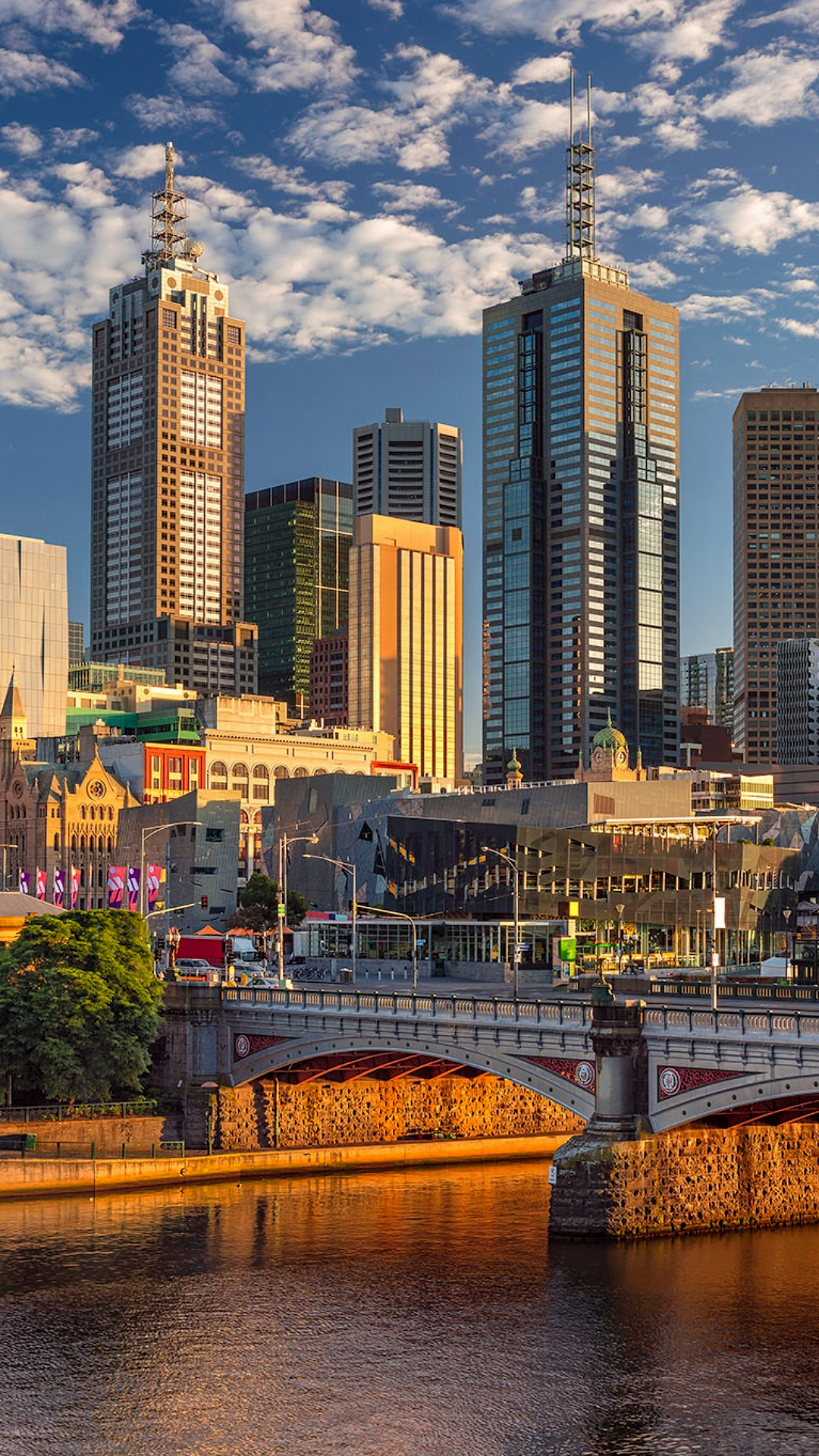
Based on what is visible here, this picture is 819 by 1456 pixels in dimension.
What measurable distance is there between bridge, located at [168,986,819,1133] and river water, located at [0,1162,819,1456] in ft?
22.5

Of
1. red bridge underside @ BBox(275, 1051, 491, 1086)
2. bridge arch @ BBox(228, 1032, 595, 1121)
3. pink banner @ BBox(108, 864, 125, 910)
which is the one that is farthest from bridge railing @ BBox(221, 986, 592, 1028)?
pink banner @ BBox(108, 864, 125, 910)

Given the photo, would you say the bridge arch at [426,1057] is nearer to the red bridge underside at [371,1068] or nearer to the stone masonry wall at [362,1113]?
→ the red bridge underside at [371,1068]

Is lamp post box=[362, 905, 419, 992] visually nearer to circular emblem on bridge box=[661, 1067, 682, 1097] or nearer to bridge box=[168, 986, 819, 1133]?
bridge box=[168, 986, 819, 1133]

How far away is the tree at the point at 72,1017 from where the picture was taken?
10638 cm

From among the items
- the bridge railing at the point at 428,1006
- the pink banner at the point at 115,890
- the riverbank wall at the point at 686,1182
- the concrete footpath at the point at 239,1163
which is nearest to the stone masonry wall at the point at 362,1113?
the concrete footpath at the point at 239,1163

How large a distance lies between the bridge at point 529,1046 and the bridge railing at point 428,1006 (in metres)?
0.09

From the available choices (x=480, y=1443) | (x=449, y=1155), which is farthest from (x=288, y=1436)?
(x=449, y=1155)

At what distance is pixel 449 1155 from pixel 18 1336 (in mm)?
41190

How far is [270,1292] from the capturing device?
7662cm

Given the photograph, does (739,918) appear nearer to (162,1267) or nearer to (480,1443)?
(162,1267)

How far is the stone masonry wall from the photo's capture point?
110750mm

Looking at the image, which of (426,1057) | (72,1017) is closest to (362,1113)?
(426,1057)

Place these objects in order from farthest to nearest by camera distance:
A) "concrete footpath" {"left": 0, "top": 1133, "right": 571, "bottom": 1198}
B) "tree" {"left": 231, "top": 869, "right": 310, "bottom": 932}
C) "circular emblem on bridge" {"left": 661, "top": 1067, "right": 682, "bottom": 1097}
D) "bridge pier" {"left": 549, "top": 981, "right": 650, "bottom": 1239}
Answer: "tree" {"left": 231, "top": 869, "right": 310, "bottom": 932} → "concrete footpath" {"left": 0, "top": 1133, "right": 571, "bottom": 1198} → "circular emblem on bridge" {"left": 661, "top": 1067, "right": 682, "bottom": 1097} → "bridge pier" {"left": 549, "top": 981, "right": 650, "bottom": 1239}

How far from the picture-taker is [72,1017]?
350 ft
